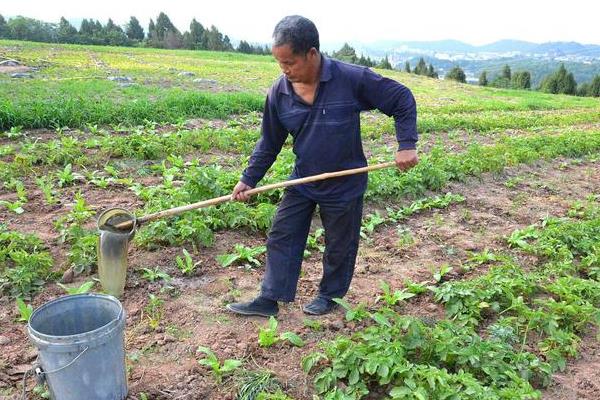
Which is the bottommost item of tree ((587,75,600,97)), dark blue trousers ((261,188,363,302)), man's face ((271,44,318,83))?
tree ((587,75,600,97))

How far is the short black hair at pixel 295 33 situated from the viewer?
2916 millimetres

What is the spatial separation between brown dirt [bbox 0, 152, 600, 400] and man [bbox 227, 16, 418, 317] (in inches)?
12.2

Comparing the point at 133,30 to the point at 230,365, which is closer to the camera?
the point at 230,365

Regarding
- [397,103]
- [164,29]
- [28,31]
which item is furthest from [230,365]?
[164,29]

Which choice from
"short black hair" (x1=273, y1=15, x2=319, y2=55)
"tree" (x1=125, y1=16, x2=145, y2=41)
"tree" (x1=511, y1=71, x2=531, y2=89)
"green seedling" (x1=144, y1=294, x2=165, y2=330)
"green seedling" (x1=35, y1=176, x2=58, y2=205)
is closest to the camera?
"short black hair" (x1=273, y1=15, x2=319, y2=55)

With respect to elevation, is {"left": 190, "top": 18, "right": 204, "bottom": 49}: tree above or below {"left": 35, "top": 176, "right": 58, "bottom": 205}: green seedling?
above

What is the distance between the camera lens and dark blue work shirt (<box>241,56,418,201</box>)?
3.18 metres

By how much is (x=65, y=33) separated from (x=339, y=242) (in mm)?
47823

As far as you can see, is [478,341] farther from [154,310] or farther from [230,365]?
[154,310]

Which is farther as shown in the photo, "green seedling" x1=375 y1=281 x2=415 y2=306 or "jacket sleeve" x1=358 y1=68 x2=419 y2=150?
"green seedling" x1=375 y1=281 x2=415 y2=306

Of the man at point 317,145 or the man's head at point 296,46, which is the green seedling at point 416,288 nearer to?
the man at point 317,145

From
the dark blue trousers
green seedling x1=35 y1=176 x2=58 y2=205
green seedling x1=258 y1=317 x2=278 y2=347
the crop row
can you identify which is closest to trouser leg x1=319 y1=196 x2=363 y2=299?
the dark blue trousers

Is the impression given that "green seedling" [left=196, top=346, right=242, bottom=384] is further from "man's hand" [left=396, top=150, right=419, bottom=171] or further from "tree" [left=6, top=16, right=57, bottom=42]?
"tree" [left=6, top=16, right=57, bottom=42]

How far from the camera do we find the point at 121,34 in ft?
152
